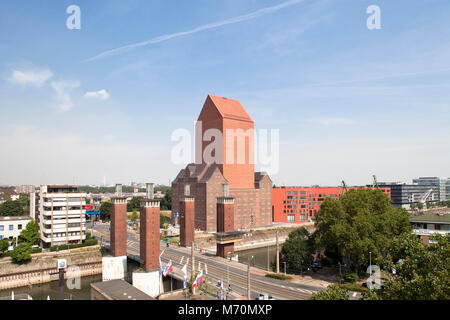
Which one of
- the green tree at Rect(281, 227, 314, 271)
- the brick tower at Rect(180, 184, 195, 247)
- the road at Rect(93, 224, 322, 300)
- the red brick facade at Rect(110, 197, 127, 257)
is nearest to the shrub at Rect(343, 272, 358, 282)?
the road at Rect(93, 224, 322, 300)

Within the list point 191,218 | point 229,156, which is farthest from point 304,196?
point 191,218

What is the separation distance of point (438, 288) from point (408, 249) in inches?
181

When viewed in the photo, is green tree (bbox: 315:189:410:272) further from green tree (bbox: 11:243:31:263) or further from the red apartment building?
the red apartment building

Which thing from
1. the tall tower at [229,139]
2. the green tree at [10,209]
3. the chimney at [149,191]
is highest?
the tall tower at [229,139]

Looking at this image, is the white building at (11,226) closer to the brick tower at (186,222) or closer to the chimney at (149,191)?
the brick tower at (186,222)

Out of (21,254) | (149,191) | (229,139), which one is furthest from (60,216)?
(229,139)

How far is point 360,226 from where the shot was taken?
52625 mm

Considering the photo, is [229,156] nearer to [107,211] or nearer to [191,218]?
[191,218]

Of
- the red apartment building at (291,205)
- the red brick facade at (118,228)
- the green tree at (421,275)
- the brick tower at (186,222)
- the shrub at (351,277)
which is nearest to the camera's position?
the green tree at (421,275)

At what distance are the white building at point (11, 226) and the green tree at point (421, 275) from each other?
291ft

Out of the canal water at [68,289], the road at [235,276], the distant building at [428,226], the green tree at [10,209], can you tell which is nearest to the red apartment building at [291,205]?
the canal water at [68,289]

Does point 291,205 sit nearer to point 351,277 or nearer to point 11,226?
point 351,277

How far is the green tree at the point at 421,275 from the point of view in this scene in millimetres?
20125

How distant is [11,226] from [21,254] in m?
21.0
